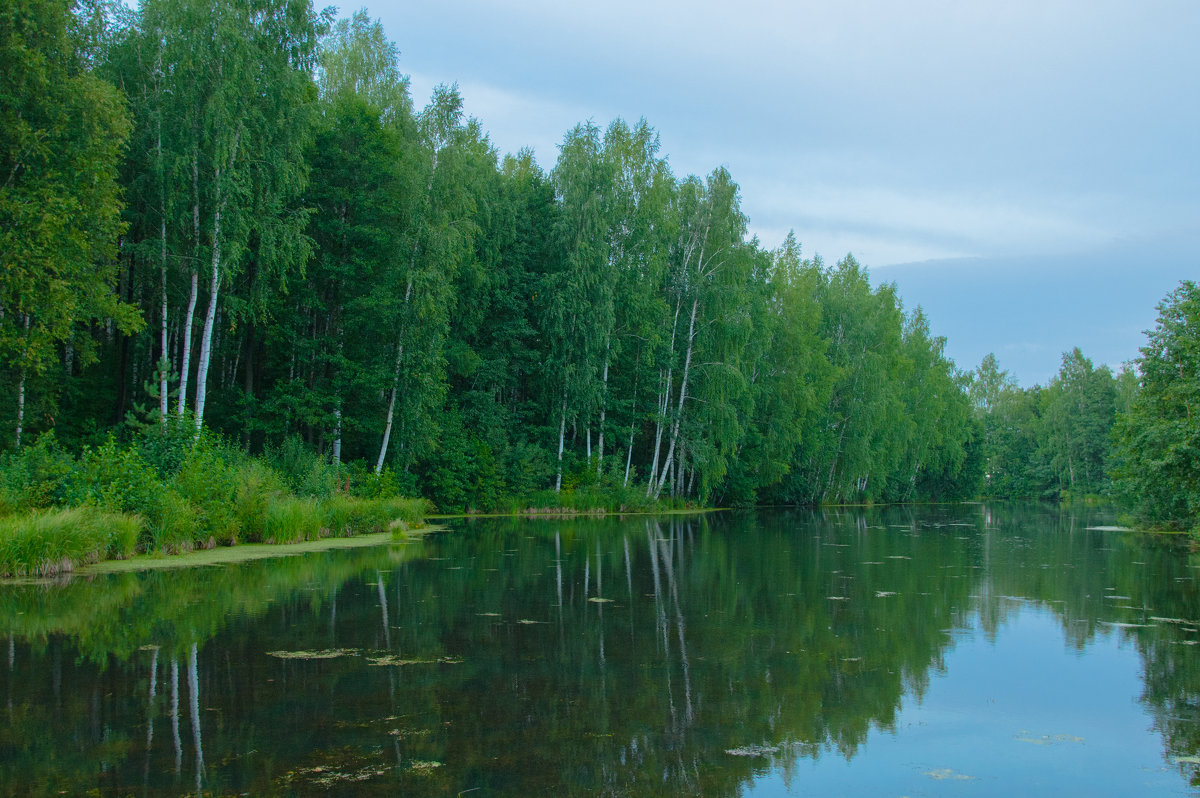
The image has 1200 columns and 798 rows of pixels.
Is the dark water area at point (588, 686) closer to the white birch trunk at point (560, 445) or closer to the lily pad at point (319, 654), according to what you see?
the lily pad at point (319, 654)

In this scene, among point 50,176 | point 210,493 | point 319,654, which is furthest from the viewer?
point 50,176

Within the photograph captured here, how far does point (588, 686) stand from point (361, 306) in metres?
23.3

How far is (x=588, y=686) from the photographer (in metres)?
6.80

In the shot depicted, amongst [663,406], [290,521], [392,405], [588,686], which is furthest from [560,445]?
[588,686]

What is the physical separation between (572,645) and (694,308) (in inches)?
1252

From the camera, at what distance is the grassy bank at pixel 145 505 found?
12289 millimetres

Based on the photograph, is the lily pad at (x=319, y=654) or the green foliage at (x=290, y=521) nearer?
the lily pad at (x=319, y=654)

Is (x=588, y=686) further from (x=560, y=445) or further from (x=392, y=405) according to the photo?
(x=560, y=445)

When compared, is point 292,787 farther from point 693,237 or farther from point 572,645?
point 693,237

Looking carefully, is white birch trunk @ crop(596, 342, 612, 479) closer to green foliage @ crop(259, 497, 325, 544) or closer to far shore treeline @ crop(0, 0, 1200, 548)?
far shore treeline @ crop(0, 0, 1200, 548)

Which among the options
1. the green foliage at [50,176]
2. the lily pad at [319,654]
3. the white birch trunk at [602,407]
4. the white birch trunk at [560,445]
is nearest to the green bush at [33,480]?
the green foliage at [50,176]

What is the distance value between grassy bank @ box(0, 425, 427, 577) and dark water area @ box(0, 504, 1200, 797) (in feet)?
3.82

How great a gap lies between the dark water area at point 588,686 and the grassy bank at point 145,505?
116 centimetres

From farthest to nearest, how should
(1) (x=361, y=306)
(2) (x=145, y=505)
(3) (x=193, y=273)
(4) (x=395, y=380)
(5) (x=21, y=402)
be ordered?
1. (4) (x=395, y=380)
2. (1) (x=361, y=306)
3. (3) (x=193, y=273)
4. (5) (x=21, y=402)
5. (2) (x=145, y=505)
